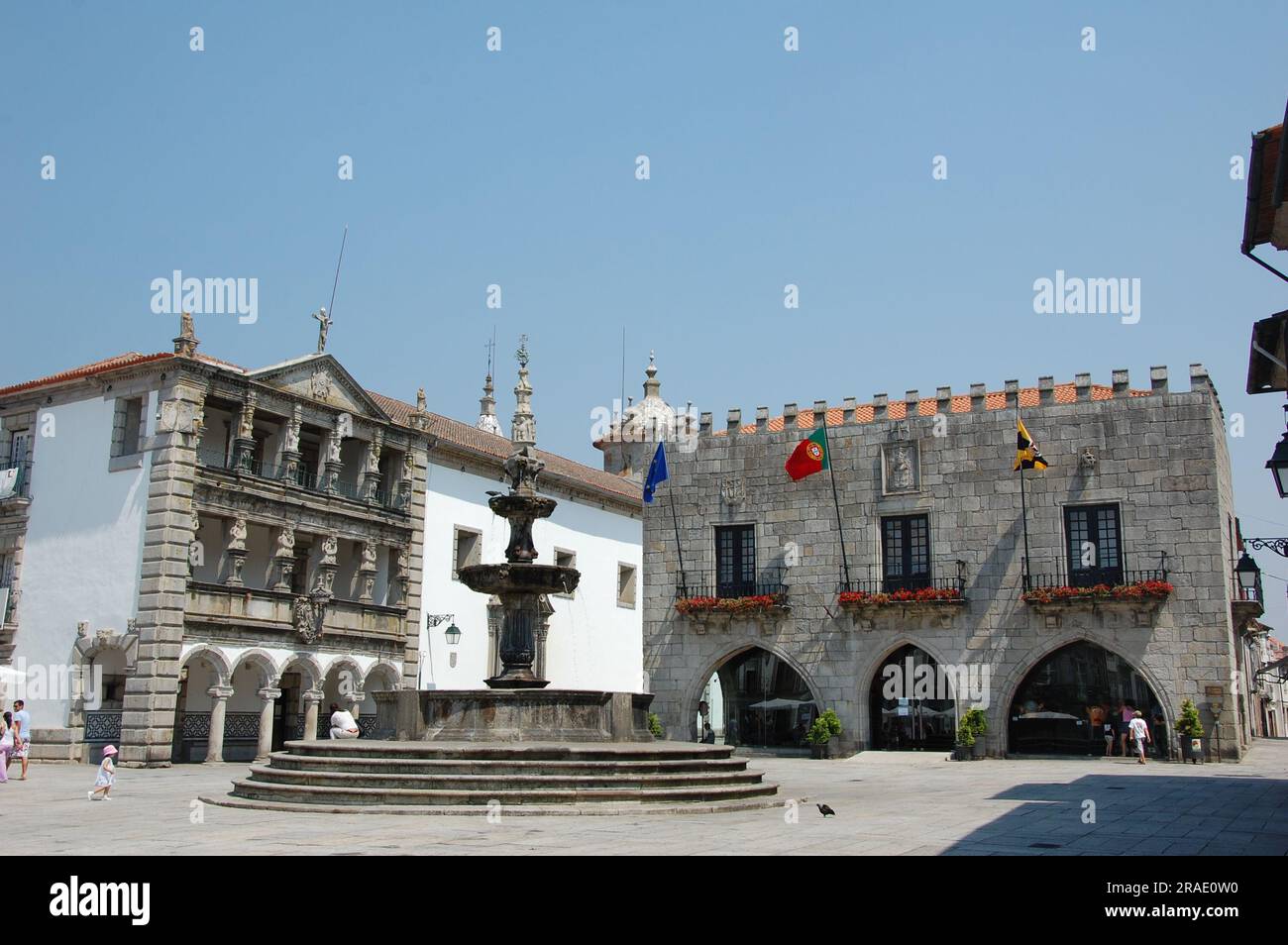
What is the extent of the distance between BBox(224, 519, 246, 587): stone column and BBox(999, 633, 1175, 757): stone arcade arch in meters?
19.7

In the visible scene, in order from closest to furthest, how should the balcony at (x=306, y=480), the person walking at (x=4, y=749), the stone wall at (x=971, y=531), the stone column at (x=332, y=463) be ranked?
Answer: the person walking at (x=4, y=749), the stone wall at (x=971, y=531), the balcony at (x=306, y=480), the stone column at (x=332, y=463)

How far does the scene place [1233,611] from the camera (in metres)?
30.7

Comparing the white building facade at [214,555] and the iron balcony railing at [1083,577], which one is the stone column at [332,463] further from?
the iron balcony railing at [1083,577]

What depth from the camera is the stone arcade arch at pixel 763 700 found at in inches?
1430

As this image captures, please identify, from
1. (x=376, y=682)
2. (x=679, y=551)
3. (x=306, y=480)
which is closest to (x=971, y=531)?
(x=679, y=551)

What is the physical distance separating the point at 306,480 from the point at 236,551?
12.9 feet

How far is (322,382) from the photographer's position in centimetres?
3397

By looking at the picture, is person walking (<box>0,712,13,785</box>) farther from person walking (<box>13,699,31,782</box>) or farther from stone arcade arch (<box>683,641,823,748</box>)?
stone arcade arch (<box>683,641,823,748</box>)

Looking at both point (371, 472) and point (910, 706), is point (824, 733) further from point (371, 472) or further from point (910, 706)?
point (371, 472)

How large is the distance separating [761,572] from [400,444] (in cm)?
1132

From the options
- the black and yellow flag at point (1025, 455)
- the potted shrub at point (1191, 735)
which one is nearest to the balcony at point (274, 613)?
the black and yellow flag at point (1025, 455)

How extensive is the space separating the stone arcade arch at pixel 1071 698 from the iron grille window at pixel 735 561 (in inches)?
301

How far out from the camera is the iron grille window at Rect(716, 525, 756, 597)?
34.8 meters
